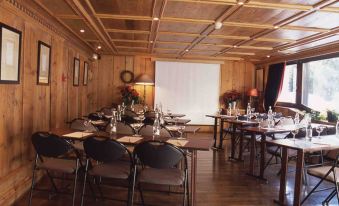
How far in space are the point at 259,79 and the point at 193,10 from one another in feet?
21.0

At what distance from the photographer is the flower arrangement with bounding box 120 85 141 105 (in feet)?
29.5

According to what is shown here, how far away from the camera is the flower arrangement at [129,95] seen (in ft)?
29.5

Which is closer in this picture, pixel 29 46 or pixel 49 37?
pixel 29 46

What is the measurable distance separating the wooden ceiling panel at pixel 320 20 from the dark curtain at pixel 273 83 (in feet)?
12.5

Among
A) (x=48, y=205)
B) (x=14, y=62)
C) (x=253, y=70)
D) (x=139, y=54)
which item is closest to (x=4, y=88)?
(x=14, y=62)

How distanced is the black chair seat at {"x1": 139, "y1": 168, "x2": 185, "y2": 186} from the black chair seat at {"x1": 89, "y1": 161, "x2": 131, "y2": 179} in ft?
0.67

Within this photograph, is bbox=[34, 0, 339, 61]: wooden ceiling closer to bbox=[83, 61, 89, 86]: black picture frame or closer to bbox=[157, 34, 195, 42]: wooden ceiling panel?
bbox=[157, 34, 195, 42]: wooden ceiling panel

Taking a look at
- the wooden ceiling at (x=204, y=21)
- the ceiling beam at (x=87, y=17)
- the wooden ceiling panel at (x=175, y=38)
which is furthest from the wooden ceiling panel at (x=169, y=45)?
the ceiling beam at (x=87, y=17)

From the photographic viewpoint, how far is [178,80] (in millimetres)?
9562

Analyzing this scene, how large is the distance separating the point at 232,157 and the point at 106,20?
351 cm

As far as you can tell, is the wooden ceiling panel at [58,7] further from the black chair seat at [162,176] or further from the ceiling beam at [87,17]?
the black chair seat at [162,176]

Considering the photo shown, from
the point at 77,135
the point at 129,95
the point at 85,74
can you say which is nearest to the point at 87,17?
the point at 77,135

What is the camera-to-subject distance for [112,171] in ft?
10.2

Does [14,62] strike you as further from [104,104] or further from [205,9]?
[104,104]
